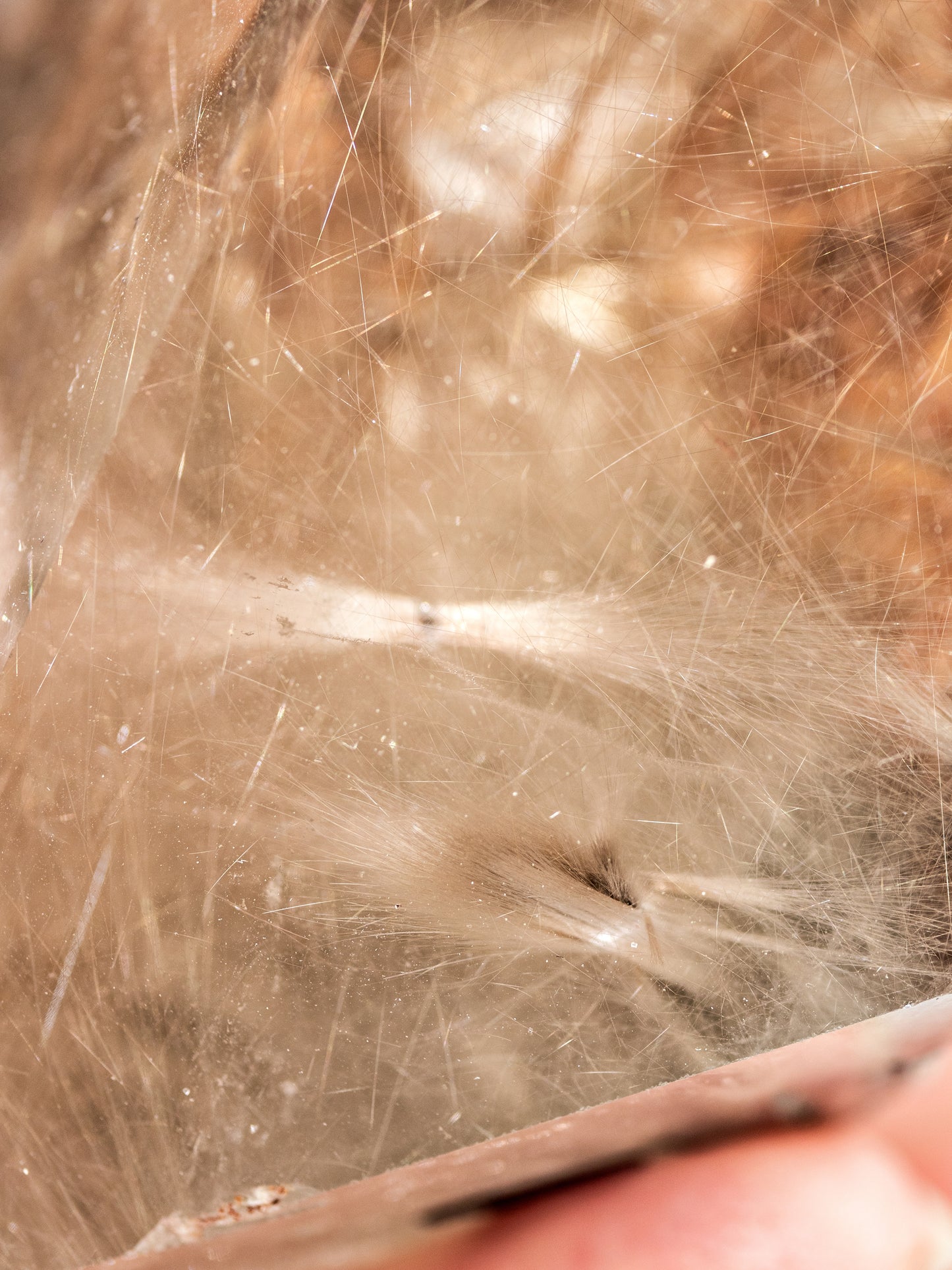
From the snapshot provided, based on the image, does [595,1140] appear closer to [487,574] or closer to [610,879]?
[610,879]

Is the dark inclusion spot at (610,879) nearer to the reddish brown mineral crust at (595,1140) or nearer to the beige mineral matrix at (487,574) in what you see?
the beige mineral matrix at (487,574)

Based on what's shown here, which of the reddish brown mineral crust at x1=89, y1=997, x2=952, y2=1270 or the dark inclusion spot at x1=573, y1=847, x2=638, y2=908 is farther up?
the dark inclusion spot at x1=573, y1=847, x2=638, y2=908

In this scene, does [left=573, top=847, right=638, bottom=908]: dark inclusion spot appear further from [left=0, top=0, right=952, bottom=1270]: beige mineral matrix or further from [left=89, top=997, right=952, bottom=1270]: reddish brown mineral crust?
[left=89, top=997, right=952, bottom=1270]: reddish brown mineral crust

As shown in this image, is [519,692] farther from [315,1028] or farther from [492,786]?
[315,1028]

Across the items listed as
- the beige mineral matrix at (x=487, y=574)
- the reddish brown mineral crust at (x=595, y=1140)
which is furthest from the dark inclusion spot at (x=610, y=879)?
the reddish brown mineral crust at (x=595, y=1140)

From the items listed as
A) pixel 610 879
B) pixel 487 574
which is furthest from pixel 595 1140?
pixel 487 574

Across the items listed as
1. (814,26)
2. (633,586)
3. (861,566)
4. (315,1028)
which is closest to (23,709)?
(315,1028)

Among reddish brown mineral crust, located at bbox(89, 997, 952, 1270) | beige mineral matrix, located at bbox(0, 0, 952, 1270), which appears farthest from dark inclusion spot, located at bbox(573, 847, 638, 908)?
reddish brown mineral crust, located at bbox(89, 997, 952, 1270)
